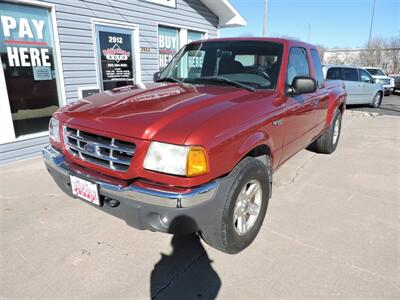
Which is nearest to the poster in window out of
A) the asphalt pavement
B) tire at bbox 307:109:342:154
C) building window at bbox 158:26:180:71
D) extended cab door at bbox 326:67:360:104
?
tire at bbox 307:109:342:154

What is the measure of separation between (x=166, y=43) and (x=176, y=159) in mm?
6887

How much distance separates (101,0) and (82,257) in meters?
5.58

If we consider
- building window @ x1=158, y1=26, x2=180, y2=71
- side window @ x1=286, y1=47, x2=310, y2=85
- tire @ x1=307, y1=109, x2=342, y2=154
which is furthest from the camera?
building window @ x1=158, y1=26, x2=180, y2=71

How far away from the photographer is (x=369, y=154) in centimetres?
572

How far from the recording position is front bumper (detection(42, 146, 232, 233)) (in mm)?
Answer: 2006

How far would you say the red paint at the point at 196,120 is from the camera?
2.08 metres

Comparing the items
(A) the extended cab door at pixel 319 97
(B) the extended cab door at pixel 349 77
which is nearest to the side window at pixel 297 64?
(A) the extended cab door at pixel 319 97

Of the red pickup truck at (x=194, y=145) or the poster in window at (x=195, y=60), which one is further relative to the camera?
the poster in window at (x=195, y=60)

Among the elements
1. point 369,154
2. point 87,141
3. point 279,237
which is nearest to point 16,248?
point 87,141

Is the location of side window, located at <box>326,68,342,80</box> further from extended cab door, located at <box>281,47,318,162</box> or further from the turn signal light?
the turn signal light

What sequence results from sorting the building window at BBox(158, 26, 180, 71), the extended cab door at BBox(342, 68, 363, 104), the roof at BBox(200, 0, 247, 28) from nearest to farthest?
the building window at BBox(158, 26, 180, 71) < the roof at BBox(200, 0, 247, 28) < the extended cab door at BBox(342, 68, 363, 104)

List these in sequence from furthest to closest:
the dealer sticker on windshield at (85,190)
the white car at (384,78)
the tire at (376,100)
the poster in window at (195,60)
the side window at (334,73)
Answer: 1. the white car at (384,78)
2. the tire at (376,100)
3. the side window at (334,73)
4. the poster in window at (195,60)
5. the dealer sticker on windshield at (85,190)

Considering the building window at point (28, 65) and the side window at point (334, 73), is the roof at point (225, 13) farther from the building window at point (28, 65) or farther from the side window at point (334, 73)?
the building window at point (28, 65)

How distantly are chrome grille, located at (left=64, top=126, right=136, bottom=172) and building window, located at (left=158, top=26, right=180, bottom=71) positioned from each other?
234 inches
